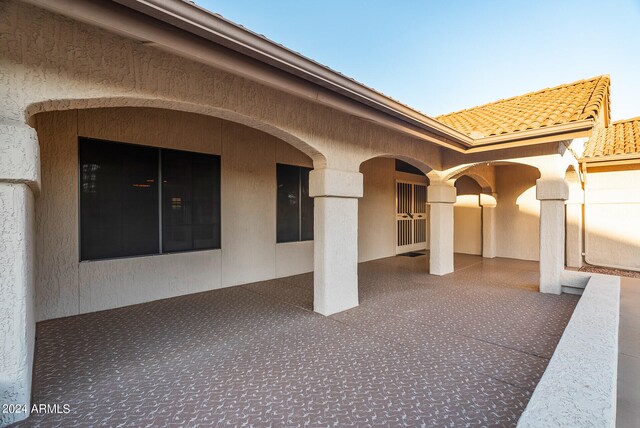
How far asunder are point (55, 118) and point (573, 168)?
1099 centimetres

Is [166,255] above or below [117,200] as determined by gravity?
below

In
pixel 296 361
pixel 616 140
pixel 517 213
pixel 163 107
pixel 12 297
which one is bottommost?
pixel 296 361

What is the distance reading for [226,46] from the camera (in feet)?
9.21

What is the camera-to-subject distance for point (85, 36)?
260cm

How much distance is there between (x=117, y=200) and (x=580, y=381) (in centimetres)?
613

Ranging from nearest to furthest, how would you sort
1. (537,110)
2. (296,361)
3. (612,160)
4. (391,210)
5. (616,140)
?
(296,361) < (537,110) < (612,160) < (616,140) < (391,210)

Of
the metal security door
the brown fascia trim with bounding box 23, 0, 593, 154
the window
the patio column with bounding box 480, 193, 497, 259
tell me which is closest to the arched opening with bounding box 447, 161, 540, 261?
the patio column with bounding box 480, 193, 497, 259

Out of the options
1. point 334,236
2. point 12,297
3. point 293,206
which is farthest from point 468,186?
point 12,297

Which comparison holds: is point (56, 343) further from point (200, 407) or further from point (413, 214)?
point (413, 214)

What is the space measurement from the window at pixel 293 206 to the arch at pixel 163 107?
112 inches

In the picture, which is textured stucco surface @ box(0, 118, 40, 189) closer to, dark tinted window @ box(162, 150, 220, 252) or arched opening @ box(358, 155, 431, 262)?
dark tinted window @ box(162, 150, 220, 252)

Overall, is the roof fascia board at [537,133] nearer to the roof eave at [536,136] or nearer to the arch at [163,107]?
the roof eave at [536,136]

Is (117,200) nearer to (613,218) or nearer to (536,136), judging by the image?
(536,136)

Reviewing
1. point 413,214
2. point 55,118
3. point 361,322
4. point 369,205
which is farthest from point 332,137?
point 413,214
